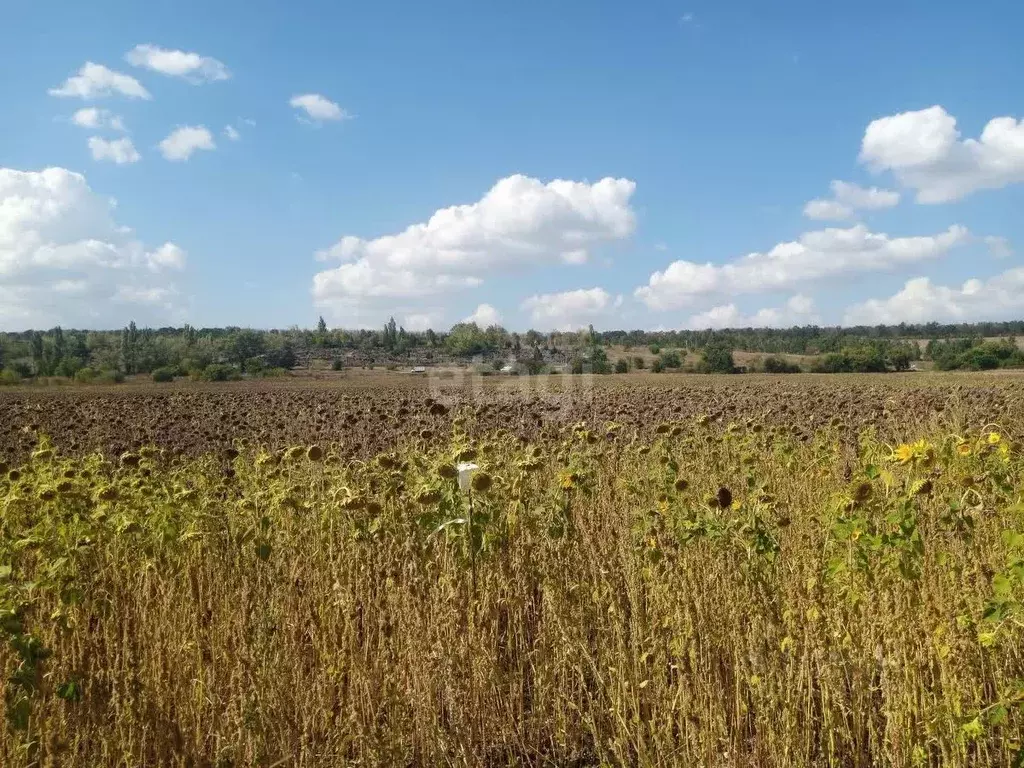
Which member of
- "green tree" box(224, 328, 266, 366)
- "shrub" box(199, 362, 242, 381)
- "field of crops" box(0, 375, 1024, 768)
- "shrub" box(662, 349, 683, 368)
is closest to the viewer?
"field of crops" box(0, 375, 1024, 768)

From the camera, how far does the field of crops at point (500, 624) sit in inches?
103

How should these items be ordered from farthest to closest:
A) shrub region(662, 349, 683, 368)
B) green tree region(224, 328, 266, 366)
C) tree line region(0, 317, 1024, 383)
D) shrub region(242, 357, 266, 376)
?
shrub region(662, 349, 683, 368), green tree region(224, 328, 266, 366), shrub region(242, 357, 266, 376), tree line region(0, 317, 1024, 383)

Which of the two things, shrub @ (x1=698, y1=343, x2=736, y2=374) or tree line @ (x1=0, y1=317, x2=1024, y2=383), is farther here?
shrub @ (x1=698, y1=343, x2=736, y2=374)

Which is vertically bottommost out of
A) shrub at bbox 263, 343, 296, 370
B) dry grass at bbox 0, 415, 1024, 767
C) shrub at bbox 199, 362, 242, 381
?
dry grass at bbox 0, 415, 1024, 767

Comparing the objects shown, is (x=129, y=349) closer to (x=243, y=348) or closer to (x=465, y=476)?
(x=243, y=348)

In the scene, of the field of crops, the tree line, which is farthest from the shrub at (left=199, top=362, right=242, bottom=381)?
the field of crops

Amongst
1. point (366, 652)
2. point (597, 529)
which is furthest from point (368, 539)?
point (597, 529)

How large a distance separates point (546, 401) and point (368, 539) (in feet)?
38.9

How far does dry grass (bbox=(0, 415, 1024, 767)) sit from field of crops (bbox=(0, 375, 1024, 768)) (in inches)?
0.7

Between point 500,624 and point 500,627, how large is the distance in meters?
0.02

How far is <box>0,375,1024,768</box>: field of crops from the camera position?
261 cm

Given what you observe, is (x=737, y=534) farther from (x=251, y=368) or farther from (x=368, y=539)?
(x=251, y=368)

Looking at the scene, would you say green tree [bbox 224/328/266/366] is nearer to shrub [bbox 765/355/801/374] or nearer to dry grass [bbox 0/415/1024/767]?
shrub [bbox 765/355/801/374]

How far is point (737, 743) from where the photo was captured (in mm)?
2670
